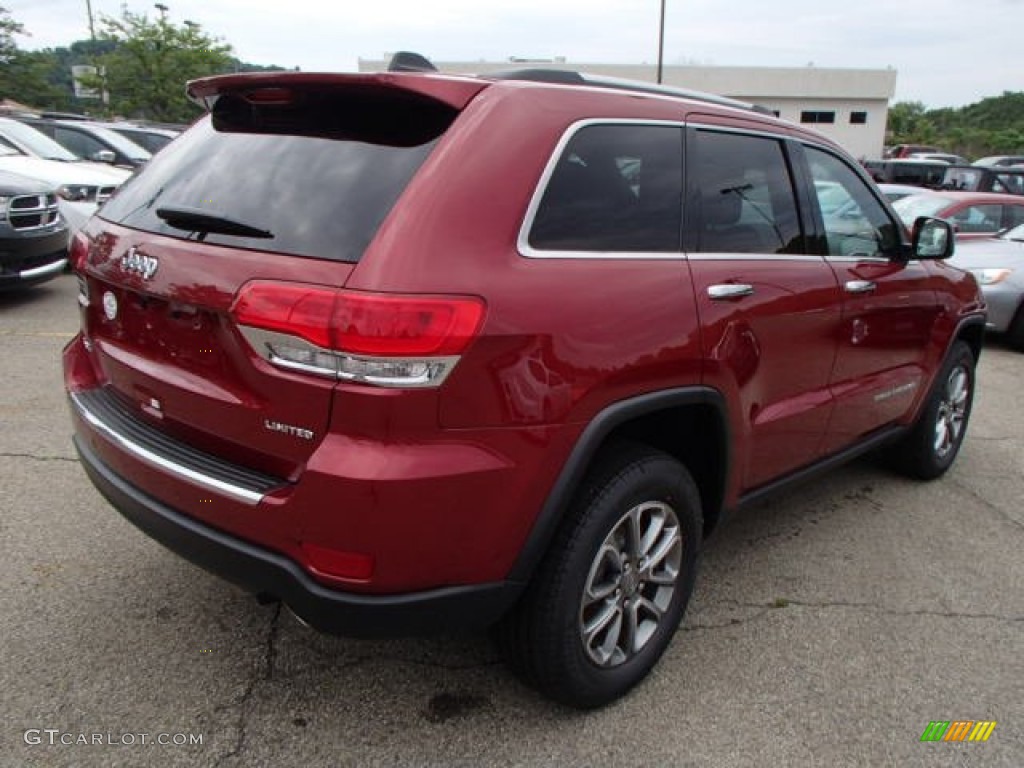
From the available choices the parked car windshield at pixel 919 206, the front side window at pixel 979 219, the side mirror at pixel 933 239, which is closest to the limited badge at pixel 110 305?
the side mirror at pixel 933 239

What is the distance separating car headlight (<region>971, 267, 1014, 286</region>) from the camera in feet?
26.9

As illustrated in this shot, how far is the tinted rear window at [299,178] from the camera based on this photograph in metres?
2.03

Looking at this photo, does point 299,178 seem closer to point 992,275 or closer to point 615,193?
point 615,193

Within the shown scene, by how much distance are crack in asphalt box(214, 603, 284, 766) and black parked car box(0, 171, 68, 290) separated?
19.2 feet

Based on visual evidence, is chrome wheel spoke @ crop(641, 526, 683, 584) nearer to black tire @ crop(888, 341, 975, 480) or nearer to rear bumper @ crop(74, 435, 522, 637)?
rear bumper @ crop(74, 435, 522, 637)

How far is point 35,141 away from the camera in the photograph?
34.9ft

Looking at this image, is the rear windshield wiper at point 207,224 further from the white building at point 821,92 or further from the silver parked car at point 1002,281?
the white building at point 821,92

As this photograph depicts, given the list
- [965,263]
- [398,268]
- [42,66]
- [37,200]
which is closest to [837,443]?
[398,268]

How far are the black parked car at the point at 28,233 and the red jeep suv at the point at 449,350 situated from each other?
17.1ft

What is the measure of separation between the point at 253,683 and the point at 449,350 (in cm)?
135

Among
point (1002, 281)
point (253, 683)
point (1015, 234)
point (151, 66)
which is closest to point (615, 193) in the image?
point (253, 683)

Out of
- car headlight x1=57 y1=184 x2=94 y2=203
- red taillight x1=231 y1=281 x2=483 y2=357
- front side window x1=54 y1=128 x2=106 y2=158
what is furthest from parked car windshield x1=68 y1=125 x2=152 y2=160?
red taillight x1=231 y1=281 x2=483 y2=357

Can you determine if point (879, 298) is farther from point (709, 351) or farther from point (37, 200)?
point (37, 200)

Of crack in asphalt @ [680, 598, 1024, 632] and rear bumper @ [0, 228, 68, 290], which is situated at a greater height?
rear bumper @ [0, 228, 68, 290]
